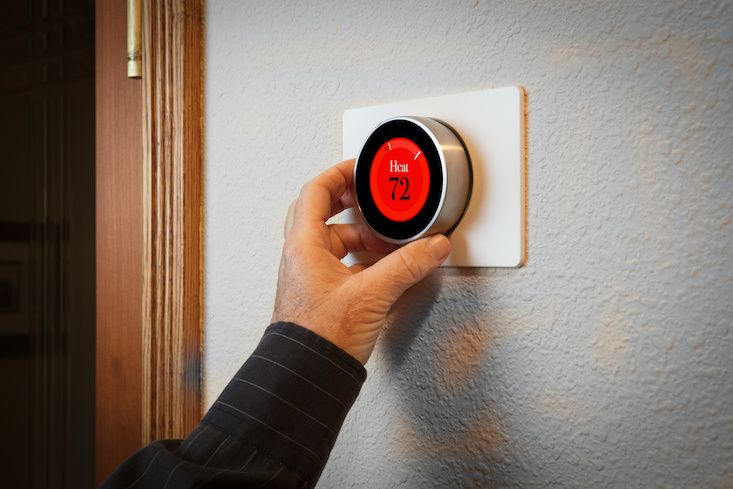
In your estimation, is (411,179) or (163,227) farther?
(163,227)

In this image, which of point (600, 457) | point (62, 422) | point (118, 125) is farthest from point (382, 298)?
point (62, 422)

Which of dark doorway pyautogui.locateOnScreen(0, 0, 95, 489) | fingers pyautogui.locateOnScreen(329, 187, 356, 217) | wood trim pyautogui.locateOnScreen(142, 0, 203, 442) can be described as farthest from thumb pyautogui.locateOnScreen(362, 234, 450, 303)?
dark doorway pyautogui.locateOnScreen(0, 0, 95, 489)

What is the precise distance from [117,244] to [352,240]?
373 millimetres

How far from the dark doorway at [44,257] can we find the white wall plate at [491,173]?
3.31 ft

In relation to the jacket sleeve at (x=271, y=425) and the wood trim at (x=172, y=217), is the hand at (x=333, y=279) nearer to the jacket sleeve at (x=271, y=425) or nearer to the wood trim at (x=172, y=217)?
the jacket sleeve at (x=271, y=425)

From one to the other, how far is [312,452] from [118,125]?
0.53 m

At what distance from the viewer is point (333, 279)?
53 centimetres

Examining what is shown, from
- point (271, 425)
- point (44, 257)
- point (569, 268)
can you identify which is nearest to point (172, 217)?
point (271, 425)

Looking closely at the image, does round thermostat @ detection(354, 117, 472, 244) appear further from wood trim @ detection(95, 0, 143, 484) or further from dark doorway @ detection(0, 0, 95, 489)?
dark doorway @ detection(0, 0, 95, 489)

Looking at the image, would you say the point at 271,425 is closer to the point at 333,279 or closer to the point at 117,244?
the point at 333,279

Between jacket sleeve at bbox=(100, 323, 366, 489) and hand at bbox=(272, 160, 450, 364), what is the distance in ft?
0.06

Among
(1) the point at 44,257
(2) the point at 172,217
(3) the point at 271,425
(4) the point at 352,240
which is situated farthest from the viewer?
A: (1) the point at 44,257

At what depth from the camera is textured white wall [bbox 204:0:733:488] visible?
43 cm

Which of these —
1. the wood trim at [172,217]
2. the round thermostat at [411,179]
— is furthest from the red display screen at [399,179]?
the wood trim at [172,217]
